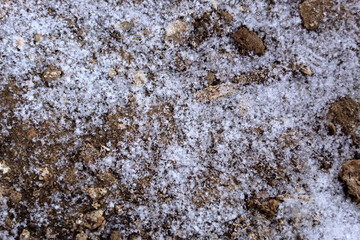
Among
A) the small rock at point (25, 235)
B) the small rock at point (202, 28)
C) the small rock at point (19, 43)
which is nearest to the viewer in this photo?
the small rock at point (25, 235)

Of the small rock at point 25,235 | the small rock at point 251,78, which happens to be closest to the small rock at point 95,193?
the small rock at point 25,235

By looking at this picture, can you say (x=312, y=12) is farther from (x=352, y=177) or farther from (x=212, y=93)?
(x=352, y=177)

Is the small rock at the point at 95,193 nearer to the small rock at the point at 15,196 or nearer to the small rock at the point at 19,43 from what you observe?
the small rock at the point at 15,196

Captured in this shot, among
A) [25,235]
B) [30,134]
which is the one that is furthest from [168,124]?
[25,235]

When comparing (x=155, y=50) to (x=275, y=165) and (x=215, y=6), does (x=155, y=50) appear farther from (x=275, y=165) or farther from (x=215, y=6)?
(x=275, y=165)

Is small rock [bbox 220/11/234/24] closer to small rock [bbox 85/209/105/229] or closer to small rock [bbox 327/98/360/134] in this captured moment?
small rock [bbox 327/98/360/134]

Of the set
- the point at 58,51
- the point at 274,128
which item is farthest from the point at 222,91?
the point at 58,51
